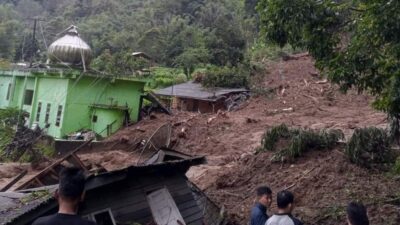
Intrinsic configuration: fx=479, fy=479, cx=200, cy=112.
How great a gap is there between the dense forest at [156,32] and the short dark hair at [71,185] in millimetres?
26233

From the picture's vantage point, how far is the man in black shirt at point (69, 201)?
3.38 m

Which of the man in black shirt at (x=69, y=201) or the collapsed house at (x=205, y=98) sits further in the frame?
the collapsed house at (x=205, y=98)

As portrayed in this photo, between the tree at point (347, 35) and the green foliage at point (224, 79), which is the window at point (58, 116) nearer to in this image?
the green foliage at point (224, 79)

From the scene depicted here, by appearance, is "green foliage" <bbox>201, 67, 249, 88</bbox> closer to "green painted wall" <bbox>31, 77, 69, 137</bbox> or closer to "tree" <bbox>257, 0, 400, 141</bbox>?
"green painted wall" <bbox>31, 77, 69, 137</bbox>

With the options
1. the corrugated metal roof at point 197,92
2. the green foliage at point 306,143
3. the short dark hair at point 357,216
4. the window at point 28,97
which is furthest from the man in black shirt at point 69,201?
the corrugated metal roof at point 197,92

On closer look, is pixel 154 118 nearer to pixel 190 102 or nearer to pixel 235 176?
pixel 190 102

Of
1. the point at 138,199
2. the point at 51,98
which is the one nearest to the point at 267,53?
the point at 51,98

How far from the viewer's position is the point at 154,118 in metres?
24.3

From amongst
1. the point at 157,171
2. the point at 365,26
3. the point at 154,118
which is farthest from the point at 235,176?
the point at 154,118

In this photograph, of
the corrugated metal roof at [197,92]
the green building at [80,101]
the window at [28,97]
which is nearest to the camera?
the green building at [80,101]

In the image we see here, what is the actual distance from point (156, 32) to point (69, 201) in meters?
49.1

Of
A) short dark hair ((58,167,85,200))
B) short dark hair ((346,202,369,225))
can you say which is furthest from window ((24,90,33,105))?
short dark hair ((346,202,369,225))

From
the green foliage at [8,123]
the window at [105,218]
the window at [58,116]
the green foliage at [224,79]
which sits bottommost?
the green foliage at [8,123]

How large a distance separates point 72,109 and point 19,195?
52.9ft
